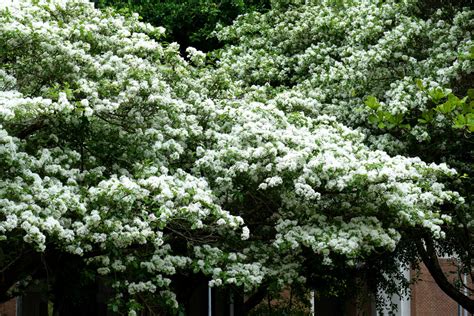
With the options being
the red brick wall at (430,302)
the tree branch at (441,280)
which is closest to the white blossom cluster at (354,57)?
the tree branch at (441,280)

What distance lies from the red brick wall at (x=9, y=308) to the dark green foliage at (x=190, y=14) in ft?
29.3

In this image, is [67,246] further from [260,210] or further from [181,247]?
[260,210]

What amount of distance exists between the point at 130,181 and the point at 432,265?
8.88m

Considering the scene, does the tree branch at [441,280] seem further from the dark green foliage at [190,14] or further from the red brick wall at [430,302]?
the red brick wall at [430,302]

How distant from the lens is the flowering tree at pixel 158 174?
370 inches

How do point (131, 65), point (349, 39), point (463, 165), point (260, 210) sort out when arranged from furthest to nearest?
point (349, 39) → point (463, 165) → point (260, 210) → point (131, 65)

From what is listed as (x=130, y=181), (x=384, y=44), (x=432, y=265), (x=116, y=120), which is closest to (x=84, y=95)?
(x=116, y=120)

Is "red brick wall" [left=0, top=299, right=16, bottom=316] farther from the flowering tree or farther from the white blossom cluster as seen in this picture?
the flowering tree

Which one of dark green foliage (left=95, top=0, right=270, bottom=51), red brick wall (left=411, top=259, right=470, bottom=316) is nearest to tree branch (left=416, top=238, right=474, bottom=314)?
dark green foliage (left=95, top=0, right=270, bottom=51)

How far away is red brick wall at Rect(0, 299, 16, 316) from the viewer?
76.9 ft

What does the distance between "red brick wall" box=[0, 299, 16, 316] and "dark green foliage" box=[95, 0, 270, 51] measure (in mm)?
A: 8935

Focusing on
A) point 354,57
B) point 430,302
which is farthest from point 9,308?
point 430,302

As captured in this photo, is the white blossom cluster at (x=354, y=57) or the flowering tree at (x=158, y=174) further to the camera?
the white blossom cluster at (x=354, y=57)

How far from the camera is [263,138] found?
446 inches
